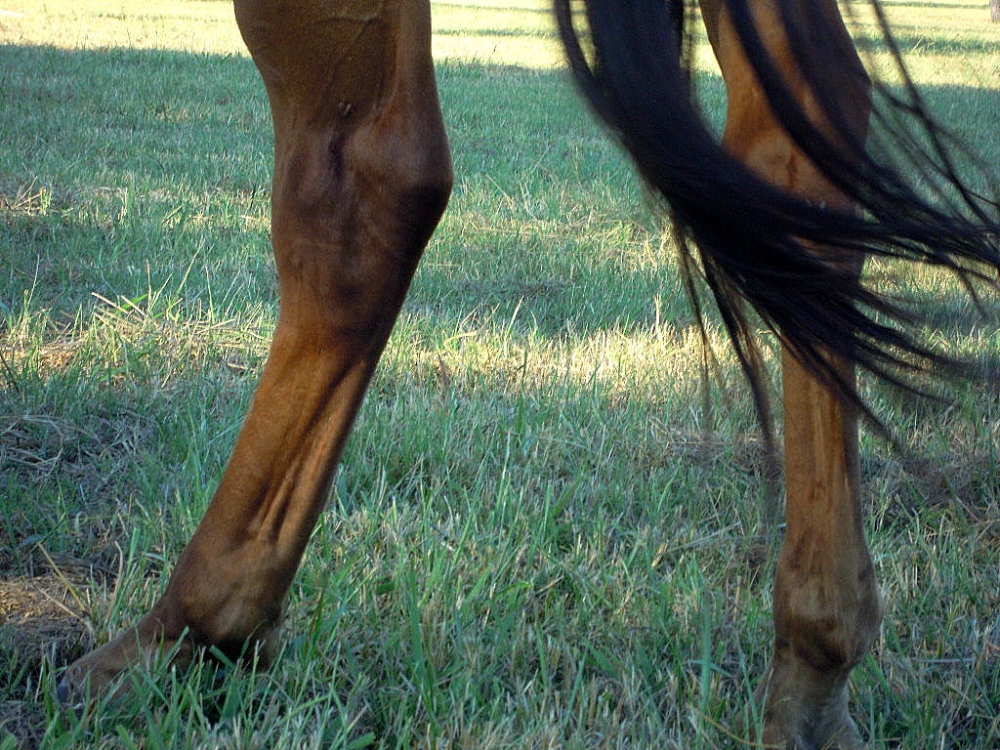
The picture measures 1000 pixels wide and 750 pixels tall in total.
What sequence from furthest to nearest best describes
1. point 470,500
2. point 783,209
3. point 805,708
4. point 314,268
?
point 470,500, point 805,708, point 314,268, point 783,209

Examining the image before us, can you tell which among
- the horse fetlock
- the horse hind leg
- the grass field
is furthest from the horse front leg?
the horse fetlock

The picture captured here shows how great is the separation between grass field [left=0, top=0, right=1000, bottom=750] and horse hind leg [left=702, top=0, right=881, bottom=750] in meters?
0.12

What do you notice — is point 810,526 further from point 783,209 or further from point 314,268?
point 314,268

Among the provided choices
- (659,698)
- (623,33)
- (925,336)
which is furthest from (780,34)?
(659,698)

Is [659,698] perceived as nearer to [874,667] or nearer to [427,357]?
[874,667]

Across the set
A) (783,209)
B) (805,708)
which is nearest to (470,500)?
(805,708)

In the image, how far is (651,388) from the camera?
Result: 8.38ft

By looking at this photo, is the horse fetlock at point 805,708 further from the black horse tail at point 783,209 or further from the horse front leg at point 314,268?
the horse front leg at point 314,268

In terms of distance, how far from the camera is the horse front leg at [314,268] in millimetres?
1169

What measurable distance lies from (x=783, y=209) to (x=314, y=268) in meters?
0.53

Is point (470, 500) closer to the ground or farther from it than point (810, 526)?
closer to the ground

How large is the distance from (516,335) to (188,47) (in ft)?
26.3

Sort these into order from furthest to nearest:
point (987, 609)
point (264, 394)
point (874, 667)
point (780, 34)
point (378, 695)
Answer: point (987, 609), point (874, 667), point (378, 695), point (264, 394), point (780, 34)

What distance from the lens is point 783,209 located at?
1.00 meters
